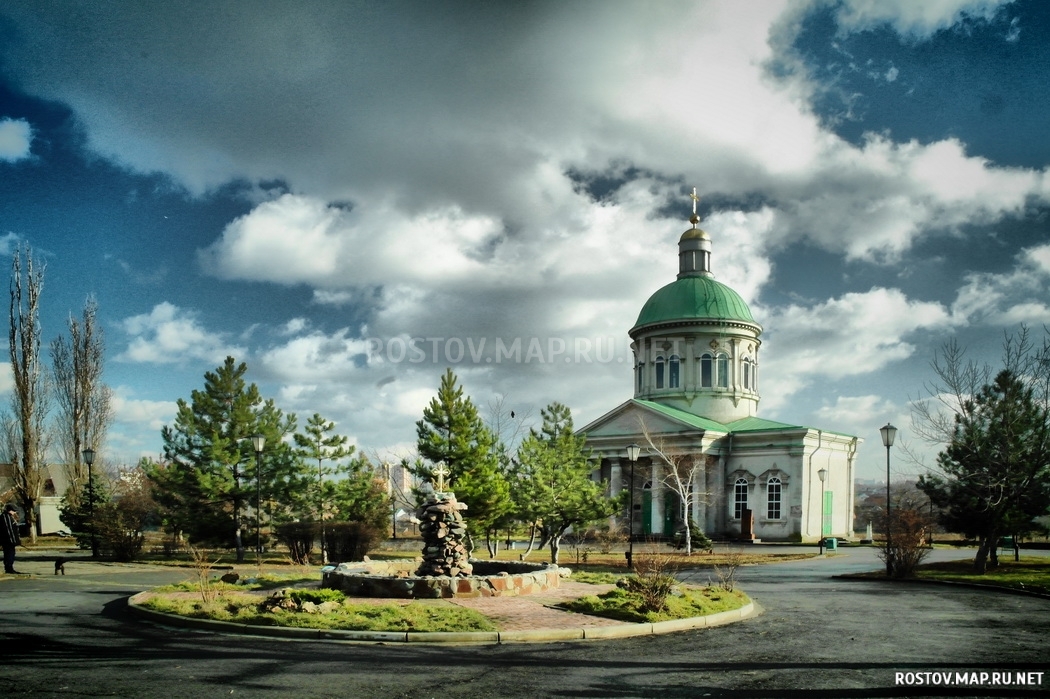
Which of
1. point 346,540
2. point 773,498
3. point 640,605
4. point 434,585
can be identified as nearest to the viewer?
point 640,605

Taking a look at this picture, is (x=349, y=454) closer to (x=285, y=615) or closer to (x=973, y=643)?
(x=285, y=615)

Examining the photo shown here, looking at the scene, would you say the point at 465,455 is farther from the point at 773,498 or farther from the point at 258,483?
the point at 773,498

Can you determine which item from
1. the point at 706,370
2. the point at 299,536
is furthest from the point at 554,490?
the point at 706,370

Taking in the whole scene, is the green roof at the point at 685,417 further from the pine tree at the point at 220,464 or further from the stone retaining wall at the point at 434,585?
the stone retaining wall at the point at 434,585

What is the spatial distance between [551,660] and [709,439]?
38549mm

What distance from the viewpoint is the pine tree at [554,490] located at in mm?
31031

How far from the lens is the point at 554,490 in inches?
1253

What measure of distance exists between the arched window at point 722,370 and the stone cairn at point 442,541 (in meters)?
37.3

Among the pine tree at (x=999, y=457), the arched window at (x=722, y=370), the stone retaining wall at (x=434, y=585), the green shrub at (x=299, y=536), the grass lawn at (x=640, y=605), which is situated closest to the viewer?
the grass lawn at (x=640, y=605)

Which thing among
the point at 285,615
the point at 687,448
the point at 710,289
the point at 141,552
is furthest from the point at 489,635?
the point at 710,289

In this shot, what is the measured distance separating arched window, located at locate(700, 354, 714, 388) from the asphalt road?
121ft

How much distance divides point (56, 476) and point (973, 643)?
79.4 metres

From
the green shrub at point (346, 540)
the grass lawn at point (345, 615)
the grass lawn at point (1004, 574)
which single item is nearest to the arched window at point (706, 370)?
the grass lawn at point (1004, 574)

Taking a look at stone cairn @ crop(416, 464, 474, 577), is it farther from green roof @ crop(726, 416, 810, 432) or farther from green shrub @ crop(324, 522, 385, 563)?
green roof @ crop(726, 416, 810, 432)
